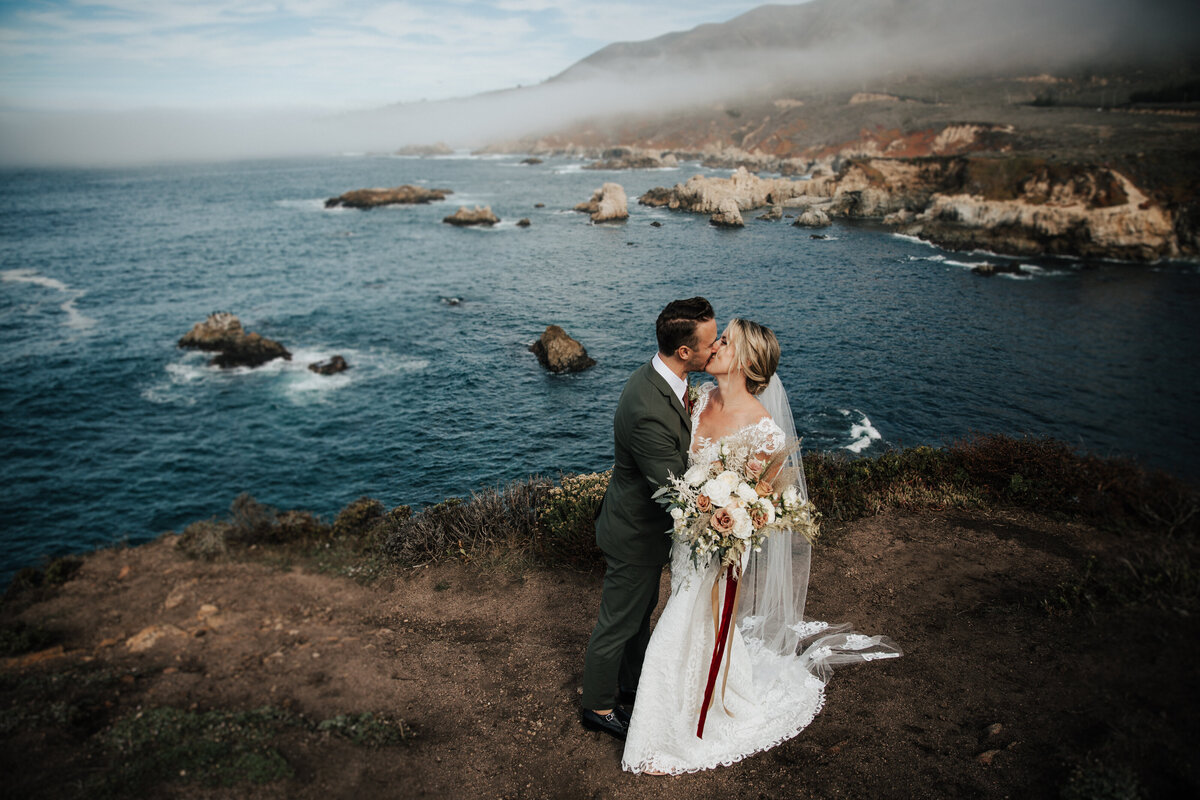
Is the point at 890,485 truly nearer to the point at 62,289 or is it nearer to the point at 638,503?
the point at 638,503

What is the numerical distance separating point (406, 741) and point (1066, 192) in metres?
59.7

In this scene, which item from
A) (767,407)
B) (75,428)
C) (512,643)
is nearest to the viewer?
(767,407)

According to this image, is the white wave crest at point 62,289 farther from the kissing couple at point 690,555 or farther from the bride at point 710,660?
the bride at point 710,660

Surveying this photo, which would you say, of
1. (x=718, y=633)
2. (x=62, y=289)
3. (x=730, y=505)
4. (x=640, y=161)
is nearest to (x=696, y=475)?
(x=730, y=505)

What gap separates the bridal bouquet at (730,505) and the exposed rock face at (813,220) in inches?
2486

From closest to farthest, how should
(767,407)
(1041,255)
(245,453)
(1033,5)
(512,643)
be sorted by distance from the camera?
(767,407)
(512,643)
(245,453)
(1041,255)
(1033,5)

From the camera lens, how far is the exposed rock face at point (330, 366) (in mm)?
31375

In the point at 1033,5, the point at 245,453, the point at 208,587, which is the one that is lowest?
the point at 245,453

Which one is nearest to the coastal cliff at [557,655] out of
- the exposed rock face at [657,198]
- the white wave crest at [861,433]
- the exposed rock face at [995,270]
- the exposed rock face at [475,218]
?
the white wave crest at [861,433]

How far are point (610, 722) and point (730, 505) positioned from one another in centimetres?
231

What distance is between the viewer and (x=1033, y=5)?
17188 centimetres

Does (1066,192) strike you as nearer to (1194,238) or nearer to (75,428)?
(1194,238)

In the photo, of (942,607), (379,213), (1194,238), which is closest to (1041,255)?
(1194,238)

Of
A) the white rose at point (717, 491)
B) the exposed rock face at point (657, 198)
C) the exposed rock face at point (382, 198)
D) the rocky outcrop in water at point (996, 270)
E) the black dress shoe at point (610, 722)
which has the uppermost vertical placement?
the exposed rock face at point (382, 198)
